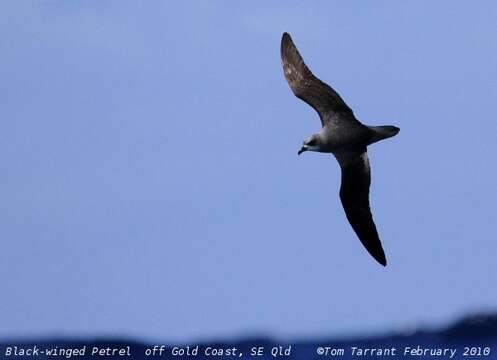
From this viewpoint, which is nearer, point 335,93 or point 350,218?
point 335,93

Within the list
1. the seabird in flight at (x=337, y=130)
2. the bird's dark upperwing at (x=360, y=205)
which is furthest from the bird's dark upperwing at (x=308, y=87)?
the bird's dark upperwing at (x=360, y=205)

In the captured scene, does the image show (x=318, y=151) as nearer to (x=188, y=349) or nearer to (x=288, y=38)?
(x=288, y=38)

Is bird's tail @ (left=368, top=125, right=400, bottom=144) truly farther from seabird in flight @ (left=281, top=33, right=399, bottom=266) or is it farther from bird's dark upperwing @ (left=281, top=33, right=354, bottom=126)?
bird's dark upperwing @ (left=281, top=33, right=354, bottom=126)

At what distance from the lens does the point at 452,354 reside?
782 inches

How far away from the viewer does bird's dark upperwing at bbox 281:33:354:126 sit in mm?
19344

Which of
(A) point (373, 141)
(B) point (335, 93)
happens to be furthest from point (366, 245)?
(B) point (335, 93)

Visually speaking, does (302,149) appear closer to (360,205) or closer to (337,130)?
(337,130)

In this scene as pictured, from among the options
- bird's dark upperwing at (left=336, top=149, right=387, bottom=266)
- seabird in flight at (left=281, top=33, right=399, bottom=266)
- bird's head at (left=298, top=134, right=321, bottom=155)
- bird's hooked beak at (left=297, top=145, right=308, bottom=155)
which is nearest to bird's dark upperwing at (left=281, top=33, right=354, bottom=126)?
Answer: seabird in flight at (left=281, top=33, right=399, bottom=266)

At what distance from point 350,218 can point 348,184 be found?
75 centimetres

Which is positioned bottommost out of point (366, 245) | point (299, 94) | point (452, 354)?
point (452, 354)

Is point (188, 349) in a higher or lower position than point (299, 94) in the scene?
lower

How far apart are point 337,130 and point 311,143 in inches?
22.9

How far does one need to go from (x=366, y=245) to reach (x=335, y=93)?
3.84 meters

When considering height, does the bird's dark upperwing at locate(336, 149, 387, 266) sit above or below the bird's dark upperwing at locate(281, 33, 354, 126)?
below
